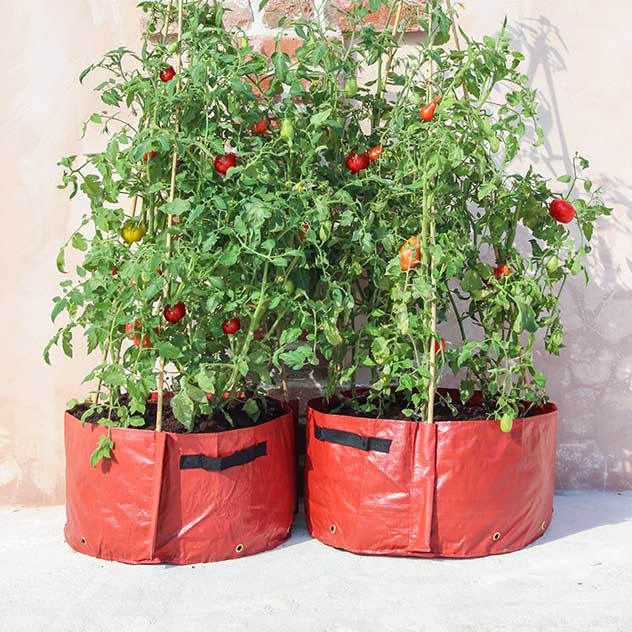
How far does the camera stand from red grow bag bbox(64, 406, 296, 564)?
6.14 ft

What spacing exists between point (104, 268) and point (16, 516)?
0.84 meters

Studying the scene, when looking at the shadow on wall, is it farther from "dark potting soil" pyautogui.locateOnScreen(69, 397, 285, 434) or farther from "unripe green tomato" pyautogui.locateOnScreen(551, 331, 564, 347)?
"dark potting soil" pyautogui.locateOnScreen(69, 397, 285, 434)

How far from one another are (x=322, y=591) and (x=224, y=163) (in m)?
0.92

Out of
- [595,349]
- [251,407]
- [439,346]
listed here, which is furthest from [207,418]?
[595,349]

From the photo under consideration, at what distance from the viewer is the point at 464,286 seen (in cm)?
198

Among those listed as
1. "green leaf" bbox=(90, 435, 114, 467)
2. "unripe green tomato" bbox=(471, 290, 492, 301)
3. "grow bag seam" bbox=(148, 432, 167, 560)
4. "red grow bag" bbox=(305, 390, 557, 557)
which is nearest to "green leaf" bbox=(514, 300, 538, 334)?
"unripe green tomato" bbox=(471, 290, 492, 301)

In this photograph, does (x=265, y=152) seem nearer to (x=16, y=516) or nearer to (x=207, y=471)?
(x=207, y=471)

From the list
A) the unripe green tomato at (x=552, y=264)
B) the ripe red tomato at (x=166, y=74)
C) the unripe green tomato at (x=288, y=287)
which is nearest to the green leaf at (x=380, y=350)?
the unripe green tomato at (x=288, y=287)

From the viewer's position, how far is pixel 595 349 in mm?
2504

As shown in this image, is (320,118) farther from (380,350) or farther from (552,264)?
(552,264)

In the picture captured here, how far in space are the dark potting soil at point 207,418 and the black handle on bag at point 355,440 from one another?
0.16 metres

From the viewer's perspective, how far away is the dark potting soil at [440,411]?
2.06 m

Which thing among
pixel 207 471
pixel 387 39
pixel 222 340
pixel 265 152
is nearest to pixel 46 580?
pixel 207 471

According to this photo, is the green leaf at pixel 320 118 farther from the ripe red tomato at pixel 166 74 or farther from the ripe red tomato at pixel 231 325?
the ripe red tomato at pixel 231 325
